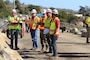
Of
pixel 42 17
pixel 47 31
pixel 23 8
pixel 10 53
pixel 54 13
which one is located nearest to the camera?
pixel 10 53

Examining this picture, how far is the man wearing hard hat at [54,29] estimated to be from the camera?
14889 mm

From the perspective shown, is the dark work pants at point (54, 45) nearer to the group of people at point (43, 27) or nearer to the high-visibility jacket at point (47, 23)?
the group of people at point (43, 27)

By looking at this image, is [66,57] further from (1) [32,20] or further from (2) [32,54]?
(1) [32,20]

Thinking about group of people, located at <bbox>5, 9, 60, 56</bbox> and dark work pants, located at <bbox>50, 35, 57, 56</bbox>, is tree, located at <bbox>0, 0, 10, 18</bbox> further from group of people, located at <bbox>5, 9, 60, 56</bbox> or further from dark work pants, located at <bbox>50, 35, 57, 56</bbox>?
dark work pants, located at <bbox>50, 35, 57, 56</bbox>

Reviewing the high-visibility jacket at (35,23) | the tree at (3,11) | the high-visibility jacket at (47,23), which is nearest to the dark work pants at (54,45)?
the high-visibility jacket at (47,23)

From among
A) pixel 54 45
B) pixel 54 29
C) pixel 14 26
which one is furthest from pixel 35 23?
pixel 54 45

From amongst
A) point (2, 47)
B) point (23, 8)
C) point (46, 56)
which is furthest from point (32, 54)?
point (23, 8)

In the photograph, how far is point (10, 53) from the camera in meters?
11.1

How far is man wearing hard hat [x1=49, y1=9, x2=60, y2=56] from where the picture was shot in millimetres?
14889

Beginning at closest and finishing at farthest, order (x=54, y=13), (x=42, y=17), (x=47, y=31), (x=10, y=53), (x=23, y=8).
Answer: (x=10, y=53)
(x=54, y=13)
(x=47, y=31)
(x=42, y=17)
(x=23, y=8)

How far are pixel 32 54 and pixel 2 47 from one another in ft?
16.4

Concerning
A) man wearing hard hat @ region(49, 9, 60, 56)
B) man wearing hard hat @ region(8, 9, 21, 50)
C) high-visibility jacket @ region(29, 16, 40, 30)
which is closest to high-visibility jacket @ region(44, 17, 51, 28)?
man wearing hard hat @ region(49, 9, 60, 56)

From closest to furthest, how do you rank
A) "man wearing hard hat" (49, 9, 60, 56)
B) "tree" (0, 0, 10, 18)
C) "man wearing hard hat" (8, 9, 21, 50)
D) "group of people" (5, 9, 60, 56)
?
"man wearing hard hat" (49, 9, 60, 56)
"group of people" (5, 9, 60, 56)
"man wearing hard hat" (8, 9, 21, 50)
"tree" (0, 0, 10, 18)

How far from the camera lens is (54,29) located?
49.7ft
